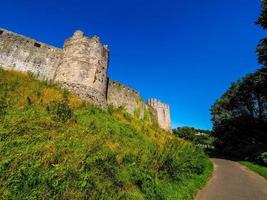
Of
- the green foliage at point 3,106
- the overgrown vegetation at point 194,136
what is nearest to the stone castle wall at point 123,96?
the green foliage at point 3,106

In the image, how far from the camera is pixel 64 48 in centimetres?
1731

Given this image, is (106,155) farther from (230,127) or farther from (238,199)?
(230,127)

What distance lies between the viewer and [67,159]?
585 centimetres

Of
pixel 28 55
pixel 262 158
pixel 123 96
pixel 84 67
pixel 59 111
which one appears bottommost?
pixel 262 158

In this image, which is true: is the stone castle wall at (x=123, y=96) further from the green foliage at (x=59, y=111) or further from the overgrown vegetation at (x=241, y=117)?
the overgrown vegetation at (x=241, y=117)

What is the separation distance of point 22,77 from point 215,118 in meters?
30.3

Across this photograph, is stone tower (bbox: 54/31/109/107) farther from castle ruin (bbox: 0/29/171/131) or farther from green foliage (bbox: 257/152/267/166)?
green foliage (bbox: 257/152/267/166)

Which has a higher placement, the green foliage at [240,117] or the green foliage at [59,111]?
the green foliage at [240,117]

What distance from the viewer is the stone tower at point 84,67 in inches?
599

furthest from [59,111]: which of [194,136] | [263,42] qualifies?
[194,136]

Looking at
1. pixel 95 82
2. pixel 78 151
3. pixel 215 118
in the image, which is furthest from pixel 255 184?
pixel 215 118

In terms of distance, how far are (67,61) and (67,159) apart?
11683 millimetres

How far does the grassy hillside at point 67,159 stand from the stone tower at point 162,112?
19.6 m

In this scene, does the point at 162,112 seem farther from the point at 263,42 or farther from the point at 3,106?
the point at 3,106
